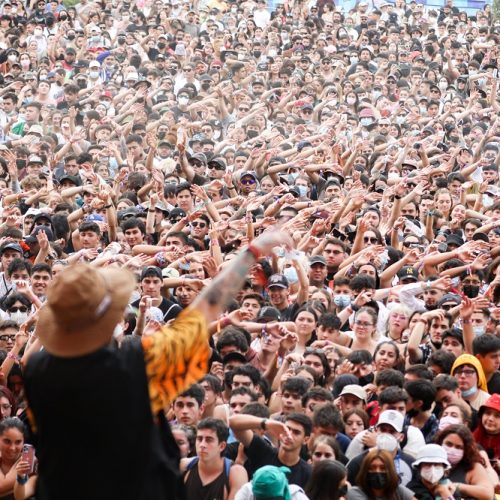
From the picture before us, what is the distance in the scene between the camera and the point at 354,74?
→ 23.7 meters

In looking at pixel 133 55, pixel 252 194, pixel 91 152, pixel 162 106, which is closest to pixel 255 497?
pixel 252 194

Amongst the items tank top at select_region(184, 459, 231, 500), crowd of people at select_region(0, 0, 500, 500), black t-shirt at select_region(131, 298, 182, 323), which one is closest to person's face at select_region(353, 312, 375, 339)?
crowd of people at select_region(0, 0, 500, 500)

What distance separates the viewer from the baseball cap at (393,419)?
7711 mm

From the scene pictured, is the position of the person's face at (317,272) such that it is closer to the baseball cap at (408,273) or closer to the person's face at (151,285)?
the baseball cap at (408,273)

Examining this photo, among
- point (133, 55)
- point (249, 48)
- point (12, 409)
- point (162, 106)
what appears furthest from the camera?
point (249, 48)

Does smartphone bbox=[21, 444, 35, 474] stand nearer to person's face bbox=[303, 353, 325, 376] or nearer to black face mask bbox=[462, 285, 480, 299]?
person's face bbox=[303, 353, 325, 376]

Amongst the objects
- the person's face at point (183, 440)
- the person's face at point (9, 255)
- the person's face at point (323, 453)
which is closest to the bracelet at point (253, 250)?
the person's face at point (183, 440)

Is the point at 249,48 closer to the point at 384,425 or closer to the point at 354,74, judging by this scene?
the point at 354,74

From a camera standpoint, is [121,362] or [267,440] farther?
[267,440]

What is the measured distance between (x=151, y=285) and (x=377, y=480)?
409 cm

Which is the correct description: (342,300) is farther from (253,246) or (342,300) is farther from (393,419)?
(253,246)

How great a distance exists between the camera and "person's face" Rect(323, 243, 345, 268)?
12.2m

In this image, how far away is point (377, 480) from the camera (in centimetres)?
697

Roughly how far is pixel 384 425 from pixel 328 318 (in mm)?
2116
